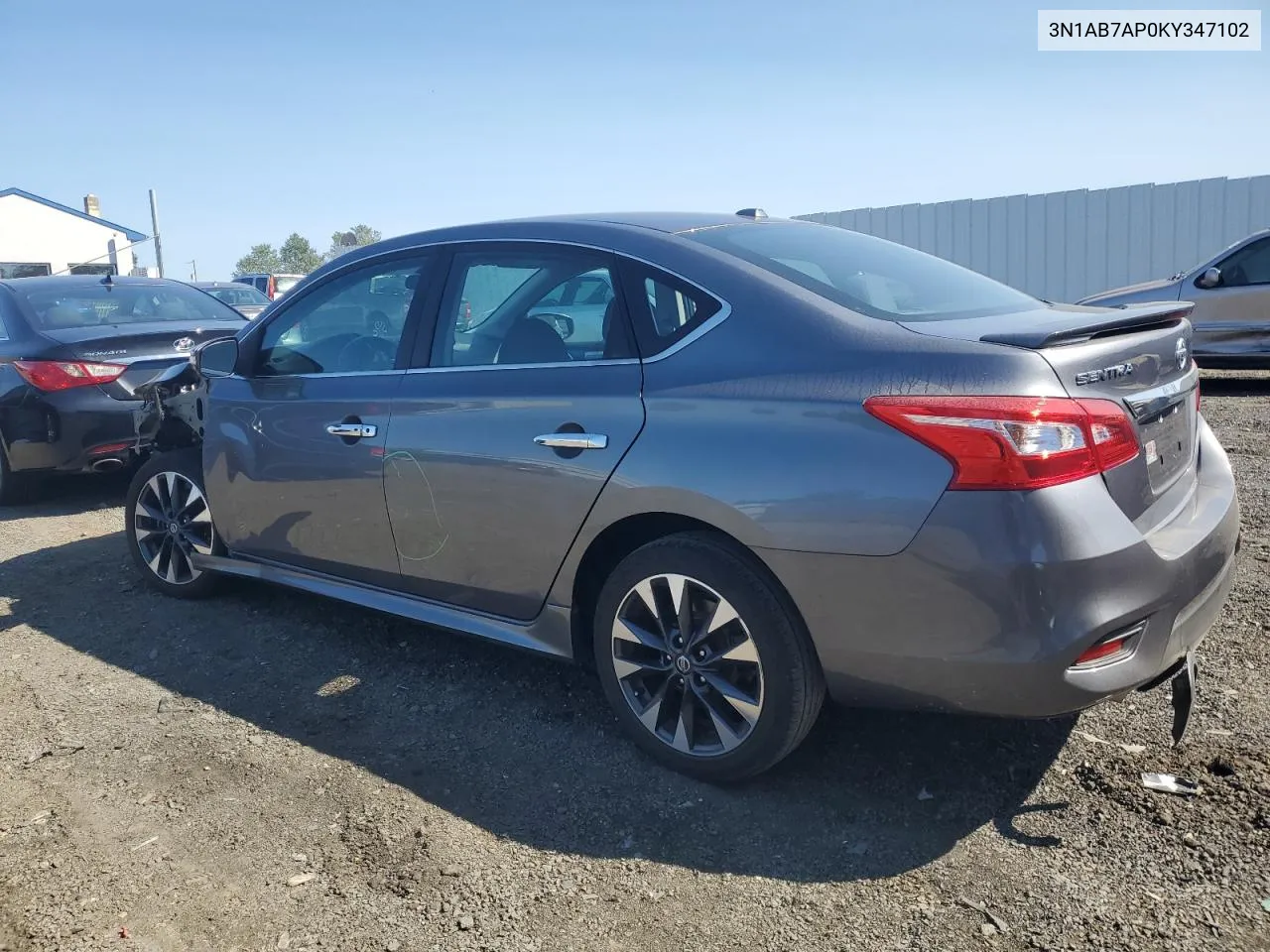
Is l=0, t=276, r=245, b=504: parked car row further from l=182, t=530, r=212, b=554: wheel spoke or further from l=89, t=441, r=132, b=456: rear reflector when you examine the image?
l=182, t=530, r=212, b=554: wheel spoke

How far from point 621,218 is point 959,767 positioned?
2111 mm

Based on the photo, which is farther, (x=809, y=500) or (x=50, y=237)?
(x=50, y=237)

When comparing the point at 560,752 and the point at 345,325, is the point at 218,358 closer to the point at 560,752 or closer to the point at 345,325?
the point at 345,325

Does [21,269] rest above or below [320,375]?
above

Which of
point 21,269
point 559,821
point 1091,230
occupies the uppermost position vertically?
point 21,269

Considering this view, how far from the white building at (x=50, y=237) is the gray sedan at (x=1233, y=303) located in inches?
1454

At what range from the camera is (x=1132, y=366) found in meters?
2.78

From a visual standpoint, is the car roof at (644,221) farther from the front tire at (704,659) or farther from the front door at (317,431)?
the front tire at (704,659)

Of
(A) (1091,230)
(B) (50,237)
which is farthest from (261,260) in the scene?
Result: (A) (1091,230)

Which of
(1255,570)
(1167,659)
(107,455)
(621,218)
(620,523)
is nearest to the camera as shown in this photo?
(1167,659)

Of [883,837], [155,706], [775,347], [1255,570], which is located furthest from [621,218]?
[1255,570]

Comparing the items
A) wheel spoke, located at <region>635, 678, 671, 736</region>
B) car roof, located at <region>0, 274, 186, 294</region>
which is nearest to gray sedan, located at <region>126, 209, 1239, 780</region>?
wheel spoke, located at <region>635, 678, 671, 736</region>

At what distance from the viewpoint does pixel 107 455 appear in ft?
23.0

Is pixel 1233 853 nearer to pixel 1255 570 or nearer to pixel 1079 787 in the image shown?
pixel 1079 787
